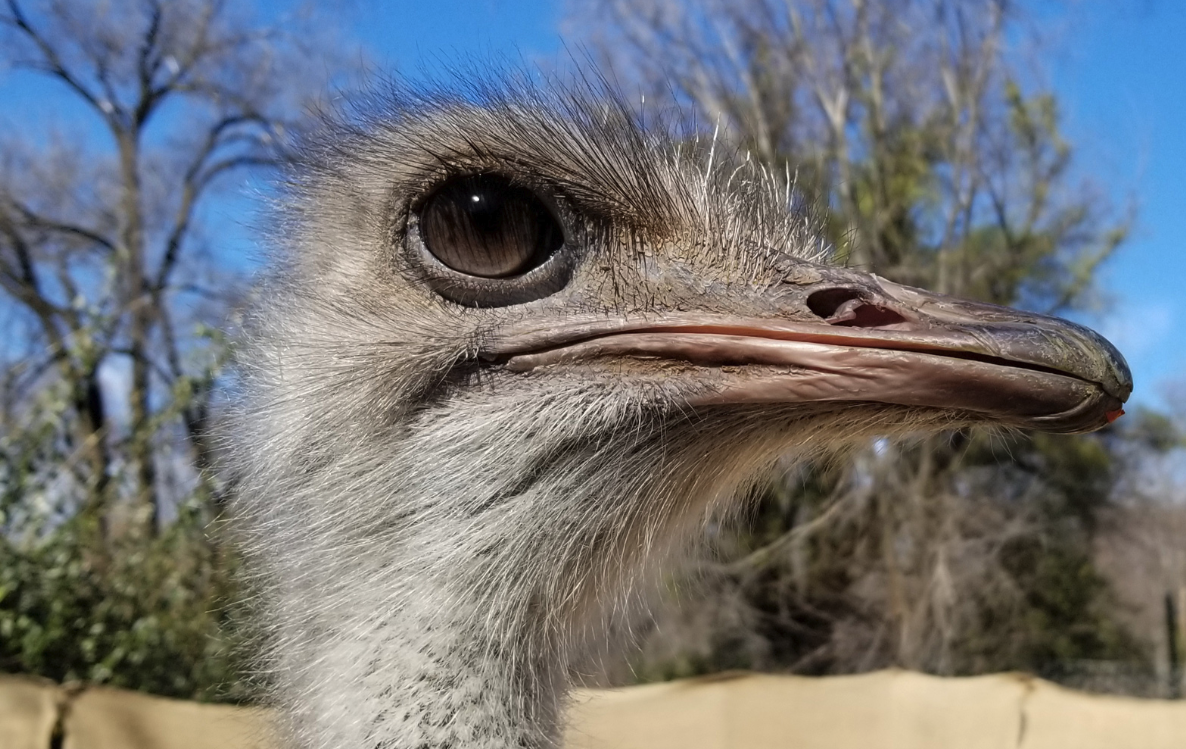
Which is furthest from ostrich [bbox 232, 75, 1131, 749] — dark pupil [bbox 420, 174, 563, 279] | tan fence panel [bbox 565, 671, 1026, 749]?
tan fence panel [bbox 565, 671, 1026, 749]

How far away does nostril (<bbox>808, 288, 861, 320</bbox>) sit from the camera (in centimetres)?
100

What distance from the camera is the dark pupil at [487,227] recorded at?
107 centimetres

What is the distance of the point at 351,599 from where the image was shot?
3.53 ft

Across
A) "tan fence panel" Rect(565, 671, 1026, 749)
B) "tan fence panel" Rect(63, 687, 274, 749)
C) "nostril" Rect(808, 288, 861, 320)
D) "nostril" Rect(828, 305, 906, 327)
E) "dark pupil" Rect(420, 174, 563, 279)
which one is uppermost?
"dark pupil" Rect(420, 174, 563, 279)

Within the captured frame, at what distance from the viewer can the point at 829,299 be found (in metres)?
1.02

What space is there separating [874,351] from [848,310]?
69 mm

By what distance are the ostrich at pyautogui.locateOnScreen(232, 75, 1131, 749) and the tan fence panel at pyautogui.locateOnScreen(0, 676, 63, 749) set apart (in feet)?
5.32

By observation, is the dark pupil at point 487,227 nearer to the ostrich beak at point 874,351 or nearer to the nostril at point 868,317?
the ostrich beak at point 874,351

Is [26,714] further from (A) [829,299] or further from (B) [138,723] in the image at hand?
(A) [829,299]

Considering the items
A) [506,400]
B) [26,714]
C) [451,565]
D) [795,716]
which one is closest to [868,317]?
[506,400]

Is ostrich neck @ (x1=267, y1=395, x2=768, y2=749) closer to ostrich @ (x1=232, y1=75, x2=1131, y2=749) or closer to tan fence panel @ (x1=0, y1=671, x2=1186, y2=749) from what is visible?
ostrich @ (x1=232, y1=75, x2=1131, y2=749)

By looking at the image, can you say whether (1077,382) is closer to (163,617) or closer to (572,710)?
(572,710)

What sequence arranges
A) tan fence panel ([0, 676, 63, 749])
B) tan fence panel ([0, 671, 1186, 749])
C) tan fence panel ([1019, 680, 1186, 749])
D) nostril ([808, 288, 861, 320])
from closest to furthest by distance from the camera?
nostril ([808, 288, 861, 320]) < tan fence panel ([0, 676, 63, 749]) < tan fence panel ([0, 671, 1186, 749]) < tan fence panel ([1019, 680, 1186, 749])

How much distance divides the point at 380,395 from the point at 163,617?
364 cm
